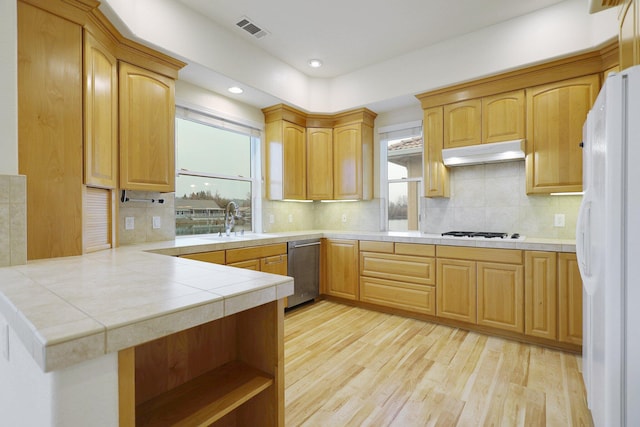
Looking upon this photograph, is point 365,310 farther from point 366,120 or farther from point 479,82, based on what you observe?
point 479,82

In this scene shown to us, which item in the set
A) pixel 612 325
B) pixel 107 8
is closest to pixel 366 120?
pixel 107 8

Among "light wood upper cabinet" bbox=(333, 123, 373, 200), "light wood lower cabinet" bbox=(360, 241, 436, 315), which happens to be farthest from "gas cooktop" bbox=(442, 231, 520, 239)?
"light wood upper cabinet" bbox=(333, 123, 373, 200)

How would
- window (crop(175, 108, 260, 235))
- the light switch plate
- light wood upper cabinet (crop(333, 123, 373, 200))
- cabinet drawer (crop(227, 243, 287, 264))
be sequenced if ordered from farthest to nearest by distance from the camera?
light wood upper cabinet (crop(333, 123, 373, 200)), window (crop(175, 108, 260, 235)), cabinet drawer (crop(227, 243, 287, 264)), the light switch plate

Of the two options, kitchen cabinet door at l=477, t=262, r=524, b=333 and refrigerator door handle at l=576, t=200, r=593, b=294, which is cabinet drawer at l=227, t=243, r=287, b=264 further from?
refrigerator door handle at l=576, t=200, r=593, b=294

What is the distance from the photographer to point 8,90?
1.54m

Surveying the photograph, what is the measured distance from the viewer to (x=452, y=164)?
11.2 feet

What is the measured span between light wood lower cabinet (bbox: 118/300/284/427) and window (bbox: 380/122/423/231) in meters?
3.21

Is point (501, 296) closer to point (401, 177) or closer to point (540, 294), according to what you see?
point (540, 294)

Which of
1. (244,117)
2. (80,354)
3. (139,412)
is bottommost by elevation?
(139,412)

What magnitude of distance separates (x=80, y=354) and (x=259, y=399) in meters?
0.75

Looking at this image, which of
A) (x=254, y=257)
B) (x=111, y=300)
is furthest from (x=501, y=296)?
(x=111, y=300)

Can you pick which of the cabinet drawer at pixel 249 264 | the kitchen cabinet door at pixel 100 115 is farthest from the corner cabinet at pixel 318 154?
the kitchen cabinet door at pixel 100 115

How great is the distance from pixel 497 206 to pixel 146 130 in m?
3.44

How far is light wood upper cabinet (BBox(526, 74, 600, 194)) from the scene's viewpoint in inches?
105
